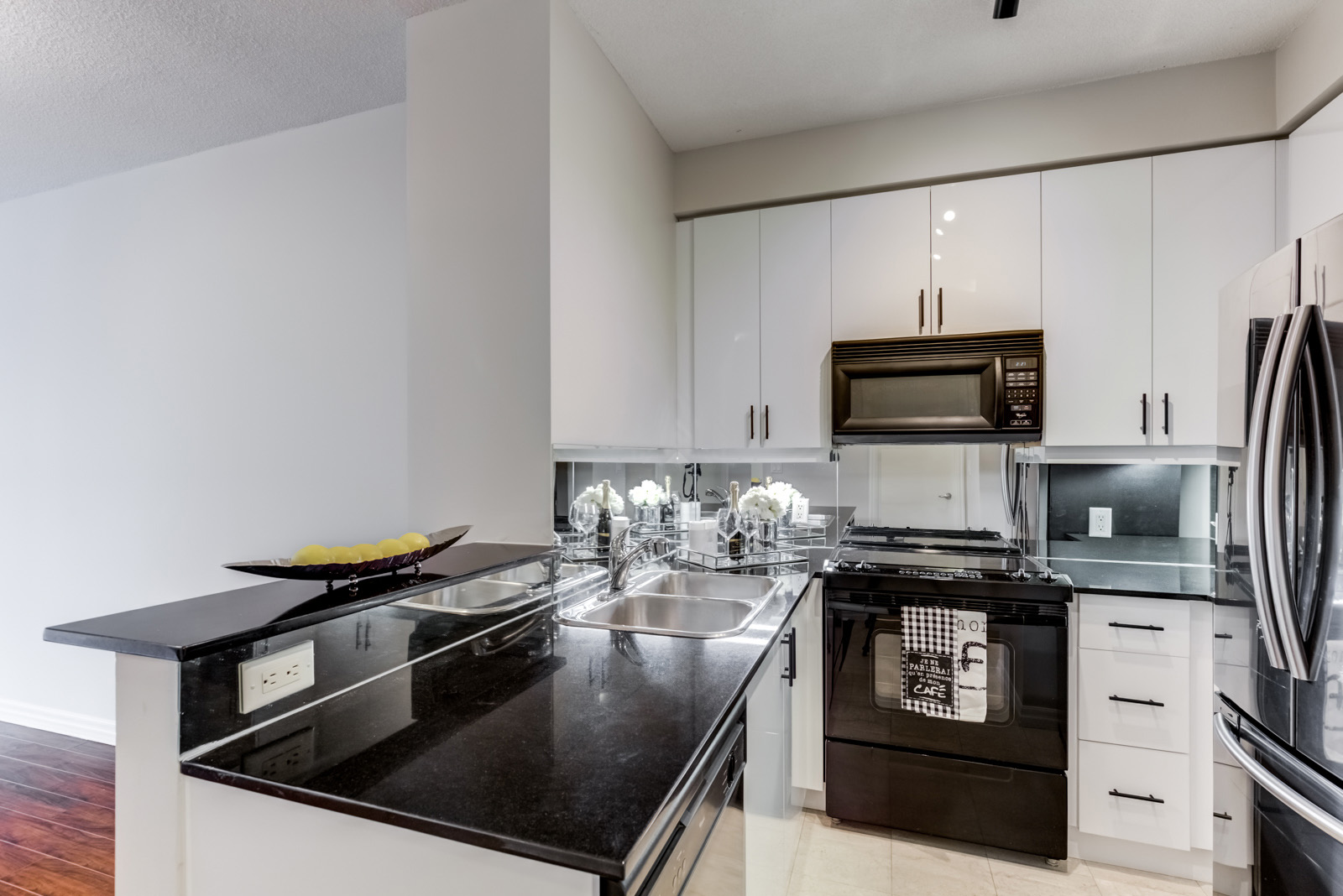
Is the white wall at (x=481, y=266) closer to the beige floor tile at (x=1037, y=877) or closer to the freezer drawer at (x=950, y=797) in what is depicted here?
the freezer drawer at (x=950, y=797)

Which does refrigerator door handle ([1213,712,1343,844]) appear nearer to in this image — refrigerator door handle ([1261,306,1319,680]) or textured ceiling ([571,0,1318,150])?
refrigerator door handle ([1261,306,1319,680])

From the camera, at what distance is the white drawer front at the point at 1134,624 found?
1905 millimetres

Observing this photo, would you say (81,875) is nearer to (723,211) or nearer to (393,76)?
(393,76)

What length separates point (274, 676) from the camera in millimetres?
1018

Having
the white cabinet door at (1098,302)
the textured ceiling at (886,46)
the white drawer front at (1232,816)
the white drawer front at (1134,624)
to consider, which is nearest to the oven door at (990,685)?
the white drawer front at (1134,624)

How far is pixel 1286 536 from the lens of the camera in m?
1.18

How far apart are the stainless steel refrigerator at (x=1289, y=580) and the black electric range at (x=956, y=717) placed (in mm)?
564

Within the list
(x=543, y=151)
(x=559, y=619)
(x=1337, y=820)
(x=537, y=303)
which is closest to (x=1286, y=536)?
(x=1337, y=820)

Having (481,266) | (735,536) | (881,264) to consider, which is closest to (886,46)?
(881,264)

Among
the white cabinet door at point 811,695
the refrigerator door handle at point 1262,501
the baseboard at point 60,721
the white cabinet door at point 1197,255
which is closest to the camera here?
the refrigerator door handle at point 1262,501

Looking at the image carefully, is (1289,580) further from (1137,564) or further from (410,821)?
(410,821)

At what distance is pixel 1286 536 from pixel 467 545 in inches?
71.8

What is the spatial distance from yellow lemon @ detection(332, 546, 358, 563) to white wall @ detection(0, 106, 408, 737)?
1047 mm

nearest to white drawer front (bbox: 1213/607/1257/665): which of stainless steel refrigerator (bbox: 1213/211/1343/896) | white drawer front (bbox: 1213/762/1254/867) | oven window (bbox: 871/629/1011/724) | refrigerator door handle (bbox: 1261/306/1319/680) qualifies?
stainless steel refrigerator (bbox: 1213/211/1343/896)
